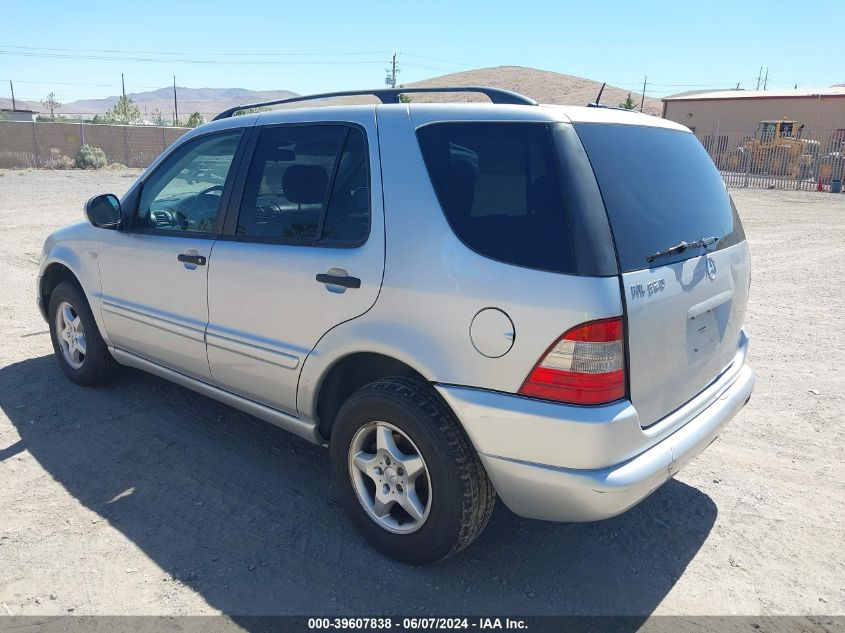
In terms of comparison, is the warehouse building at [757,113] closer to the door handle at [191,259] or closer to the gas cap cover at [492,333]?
the door handle at [191,259]

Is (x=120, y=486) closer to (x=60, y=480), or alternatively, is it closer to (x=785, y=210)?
(x=60, y=480)

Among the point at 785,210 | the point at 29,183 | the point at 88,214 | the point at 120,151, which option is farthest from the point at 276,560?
the point at 120,151

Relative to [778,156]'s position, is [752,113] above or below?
above

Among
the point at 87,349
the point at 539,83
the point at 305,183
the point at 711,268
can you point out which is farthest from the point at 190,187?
the point at 539,83

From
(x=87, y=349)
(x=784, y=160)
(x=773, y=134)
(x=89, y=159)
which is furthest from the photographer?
(x=89, y=159)

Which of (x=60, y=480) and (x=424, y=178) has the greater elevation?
(x=424, y=178)

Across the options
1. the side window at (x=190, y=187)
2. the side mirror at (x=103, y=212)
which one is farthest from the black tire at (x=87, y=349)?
the side window at (x=190, y=187)

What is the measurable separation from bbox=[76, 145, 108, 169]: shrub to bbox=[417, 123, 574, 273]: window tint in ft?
119

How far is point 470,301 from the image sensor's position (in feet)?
8.30

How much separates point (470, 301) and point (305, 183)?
121cm

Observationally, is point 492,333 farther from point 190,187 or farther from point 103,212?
→ point 103,212

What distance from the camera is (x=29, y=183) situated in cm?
2362

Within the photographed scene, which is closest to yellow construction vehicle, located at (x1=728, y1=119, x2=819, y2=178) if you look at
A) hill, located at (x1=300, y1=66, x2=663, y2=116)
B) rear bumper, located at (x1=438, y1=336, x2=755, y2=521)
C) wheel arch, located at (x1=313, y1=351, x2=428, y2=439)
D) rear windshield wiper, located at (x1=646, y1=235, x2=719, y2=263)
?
rear windshield wiper, located at (x1=646, y1=235, x2=719, y2=263)

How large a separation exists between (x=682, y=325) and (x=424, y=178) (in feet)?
3.97
